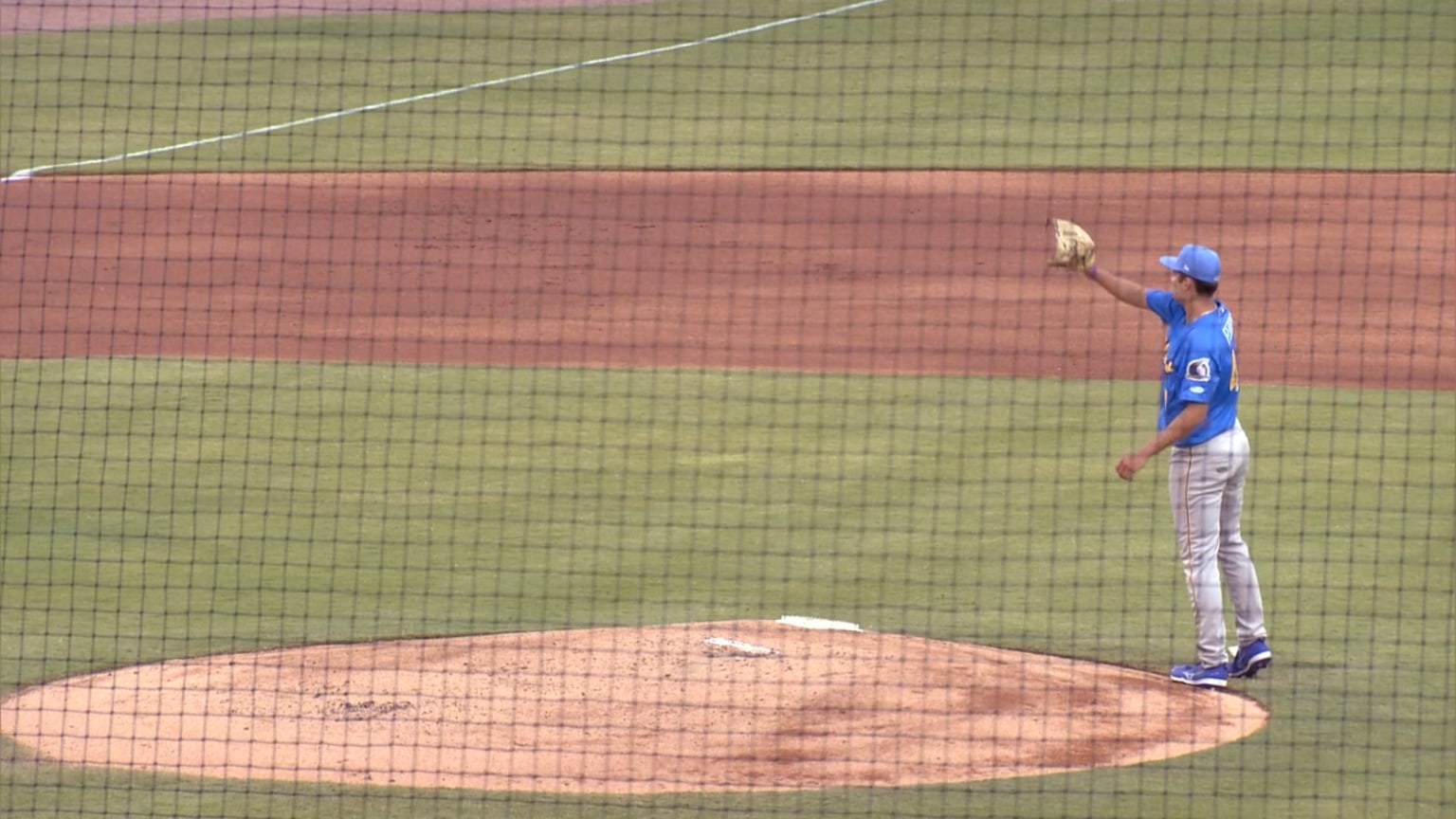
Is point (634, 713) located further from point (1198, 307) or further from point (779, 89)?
point (779, 89)

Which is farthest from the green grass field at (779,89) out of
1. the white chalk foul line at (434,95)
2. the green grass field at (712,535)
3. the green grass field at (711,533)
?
the green grass field at (711,533)

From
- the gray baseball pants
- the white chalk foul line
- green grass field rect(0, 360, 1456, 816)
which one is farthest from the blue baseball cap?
the white chalk foul line

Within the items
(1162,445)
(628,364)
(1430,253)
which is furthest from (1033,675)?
(1430,253)

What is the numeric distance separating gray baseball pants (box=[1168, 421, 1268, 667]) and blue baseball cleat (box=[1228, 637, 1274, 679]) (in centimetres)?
3

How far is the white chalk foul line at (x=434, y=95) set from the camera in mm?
21453

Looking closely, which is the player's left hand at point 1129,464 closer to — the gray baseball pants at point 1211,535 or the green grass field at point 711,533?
the gray baseball pants at point 1211,535

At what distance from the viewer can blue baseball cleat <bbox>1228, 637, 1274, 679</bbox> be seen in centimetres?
870

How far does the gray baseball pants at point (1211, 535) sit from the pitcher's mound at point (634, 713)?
28 centimetres

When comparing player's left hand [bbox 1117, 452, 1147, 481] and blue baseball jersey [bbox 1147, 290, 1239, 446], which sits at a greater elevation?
blue baseball jersey [bbox 1147, 290, 1239, 446]

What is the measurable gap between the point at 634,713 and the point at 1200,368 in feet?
8.00

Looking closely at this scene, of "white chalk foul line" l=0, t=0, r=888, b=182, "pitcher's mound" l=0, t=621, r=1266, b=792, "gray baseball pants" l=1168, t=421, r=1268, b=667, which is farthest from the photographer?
"white chalk foul line" l=0, t=0, r=888, b=182

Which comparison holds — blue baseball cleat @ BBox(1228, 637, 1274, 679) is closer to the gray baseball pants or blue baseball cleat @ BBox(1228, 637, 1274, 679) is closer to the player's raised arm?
the gray baseball pants

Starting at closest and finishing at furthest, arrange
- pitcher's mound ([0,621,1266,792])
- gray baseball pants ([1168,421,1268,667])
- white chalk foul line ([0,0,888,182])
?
pitcher's mound ([0,621,1266,792]) → gray baseball pants ([1168,421,1268,667]) → white chalk foul line ([0,0,888,182])

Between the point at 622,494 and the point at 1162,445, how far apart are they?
3546 mm
